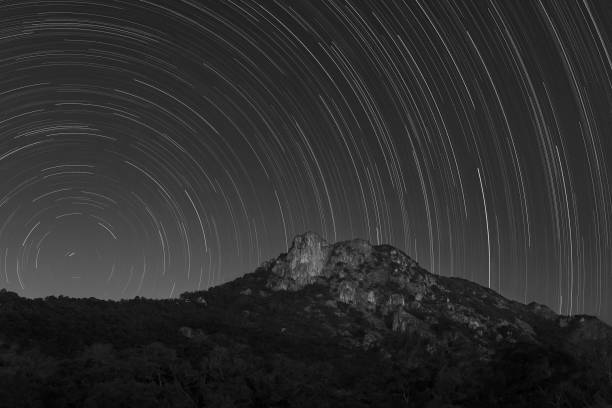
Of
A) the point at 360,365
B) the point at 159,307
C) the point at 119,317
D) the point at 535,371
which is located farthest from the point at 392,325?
the point at 535,371

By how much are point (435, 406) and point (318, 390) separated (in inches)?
813

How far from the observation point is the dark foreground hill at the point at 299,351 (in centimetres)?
4634

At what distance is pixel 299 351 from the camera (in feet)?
380

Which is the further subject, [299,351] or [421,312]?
[421,312]

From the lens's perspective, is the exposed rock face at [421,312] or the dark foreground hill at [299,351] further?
the exposed rock face at [421,312]

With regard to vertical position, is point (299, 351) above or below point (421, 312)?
below

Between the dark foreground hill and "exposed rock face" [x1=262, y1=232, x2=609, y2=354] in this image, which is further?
"exposed rock face" [x1=262, y1=232, x2=609, y2=354]

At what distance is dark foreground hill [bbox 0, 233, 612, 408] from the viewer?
46344 mm

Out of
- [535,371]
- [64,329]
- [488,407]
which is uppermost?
[64,329]

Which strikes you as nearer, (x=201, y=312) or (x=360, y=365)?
(x=360, y=365)

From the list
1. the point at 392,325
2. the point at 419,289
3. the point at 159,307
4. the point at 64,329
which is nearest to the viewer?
the point at 64,329

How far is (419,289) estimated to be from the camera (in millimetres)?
195250

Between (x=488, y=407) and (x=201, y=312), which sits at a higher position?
(x=201, y=312)

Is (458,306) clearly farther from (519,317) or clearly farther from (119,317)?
(119,317)
